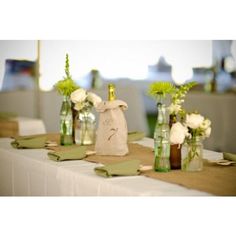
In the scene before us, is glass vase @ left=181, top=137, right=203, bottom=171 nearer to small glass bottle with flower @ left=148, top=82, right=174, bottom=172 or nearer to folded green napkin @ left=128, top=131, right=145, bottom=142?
small glass bottle with flower @ left=148, top=82, right=174, bottom=172

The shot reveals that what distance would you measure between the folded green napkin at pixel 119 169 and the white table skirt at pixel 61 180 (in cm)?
2

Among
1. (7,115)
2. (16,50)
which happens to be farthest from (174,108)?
(7,115)

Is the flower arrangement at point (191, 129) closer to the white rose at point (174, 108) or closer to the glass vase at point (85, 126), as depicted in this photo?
the white rose at point (174, 108)

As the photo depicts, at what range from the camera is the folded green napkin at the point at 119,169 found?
6.81 feet

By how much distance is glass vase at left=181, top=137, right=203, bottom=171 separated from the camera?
2.17 meters

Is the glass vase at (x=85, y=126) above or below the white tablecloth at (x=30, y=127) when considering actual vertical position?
above

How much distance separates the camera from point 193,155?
2.19 m

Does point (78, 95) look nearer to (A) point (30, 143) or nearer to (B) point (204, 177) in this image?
(A) point (30, 143)

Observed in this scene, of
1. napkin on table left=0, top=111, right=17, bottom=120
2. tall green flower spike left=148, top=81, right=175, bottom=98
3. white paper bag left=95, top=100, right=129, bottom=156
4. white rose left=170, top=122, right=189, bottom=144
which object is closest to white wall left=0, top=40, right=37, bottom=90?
napkin on table left=0, top=111, right=17, bottom=120

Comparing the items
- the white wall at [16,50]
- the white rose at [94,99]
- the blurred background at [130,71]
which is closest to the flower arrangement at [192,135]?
the white rose at [94,99]

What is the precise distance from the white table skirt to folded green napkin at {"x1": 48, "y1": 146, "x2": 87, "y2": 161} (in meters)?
0.02

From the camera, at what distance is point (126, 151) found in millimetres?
2539

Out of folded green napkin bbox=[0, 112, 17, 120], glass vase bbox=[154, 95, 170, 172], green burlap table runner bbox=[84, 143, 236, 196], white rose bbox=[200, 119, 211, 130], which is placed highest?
white rose bbox=[200, 119, 211, 130]
